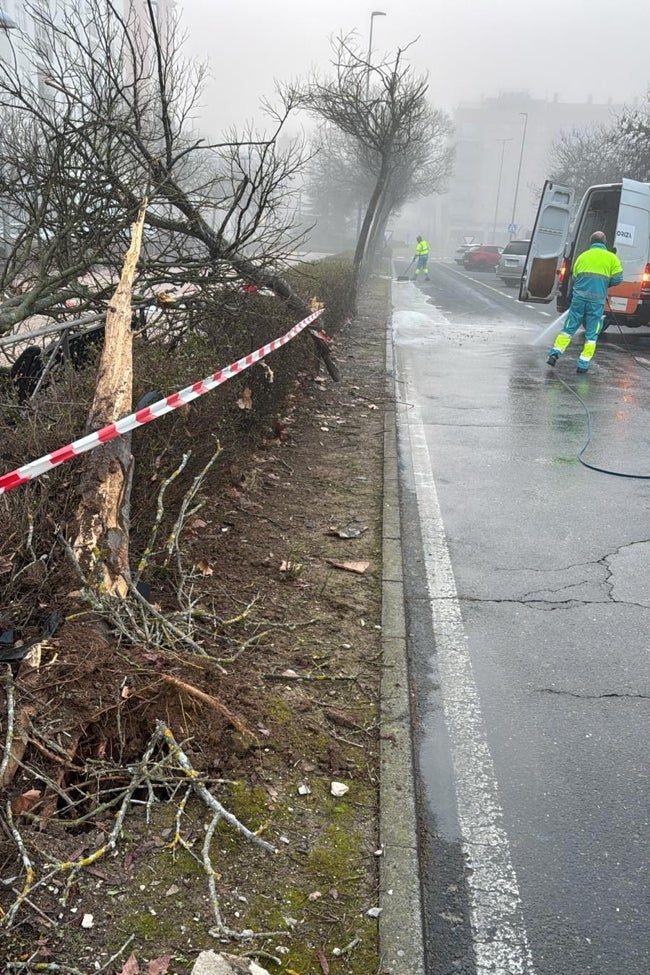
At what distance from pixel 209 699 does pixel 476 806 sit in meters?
1.10

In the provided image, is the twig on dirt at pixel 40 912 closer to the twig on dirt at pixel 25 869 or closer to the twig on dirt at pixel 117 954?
the twig on dirt at pixel 25 869

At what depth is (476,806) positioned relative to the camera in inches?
121

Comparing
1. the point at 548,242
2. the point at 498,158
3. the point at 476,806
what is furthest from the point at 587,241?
the point at 498,158

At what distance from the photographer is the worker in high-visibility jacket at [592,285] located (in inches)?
477

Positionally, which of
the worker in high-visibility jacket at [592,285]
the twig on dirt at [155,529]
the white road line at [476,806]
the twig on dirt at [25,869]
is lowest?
the white road line at [476,806]

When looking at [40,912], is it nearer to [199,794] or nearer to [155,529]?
[199,794]

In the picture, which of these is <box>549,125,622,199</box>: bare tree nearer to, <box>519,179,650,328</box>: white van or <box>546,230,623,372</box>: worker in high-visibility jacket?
<box>519,179,650,328</box>: white van

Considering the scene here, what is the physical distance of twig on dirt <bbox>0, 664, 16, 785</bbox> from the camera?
2633 millimetres

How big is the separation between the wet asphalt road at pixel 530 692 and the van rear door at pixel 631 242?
6295mm

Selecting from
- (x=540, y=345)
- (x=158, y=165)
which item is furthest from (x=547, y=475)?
(x=540, y=345)

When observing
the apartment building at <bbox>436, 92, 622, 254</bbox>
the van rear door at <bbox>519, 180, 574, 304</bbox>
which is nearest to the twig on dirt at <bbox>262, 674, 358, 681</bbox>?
the van rear door at <bbox>519, 180, 574, 304</bbox>

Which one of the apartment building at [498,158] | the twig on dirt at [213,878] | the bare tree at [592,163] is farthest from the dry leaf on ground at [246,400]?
the apartment building at [498,158]

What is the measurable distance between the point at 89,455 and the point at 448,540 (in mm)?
2690

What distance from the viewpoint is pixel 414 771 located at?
10.6ft
